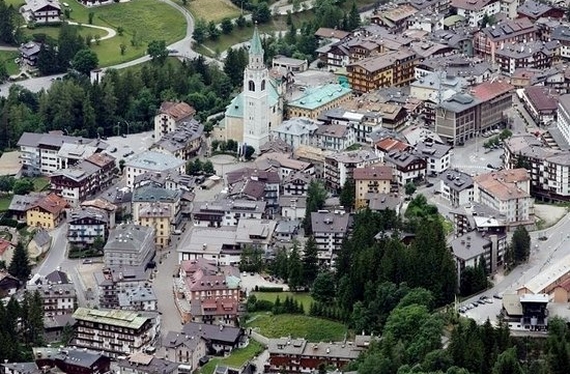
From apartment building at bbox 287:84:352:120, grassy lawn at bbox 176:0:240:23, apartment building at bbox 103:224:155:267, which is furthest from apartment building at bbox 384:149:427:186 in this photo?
grassy lawn at bbox 176:0:240:23

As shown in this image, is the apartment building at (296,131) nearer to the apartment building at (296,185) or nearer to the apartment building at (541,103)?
the apartment building at (296,185)

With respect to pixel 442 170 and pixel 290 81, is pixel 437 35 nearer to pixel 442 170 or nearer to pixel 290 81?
pixel 290 81

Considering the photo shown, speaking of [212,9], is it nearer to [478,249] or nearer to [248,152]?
[248,152]

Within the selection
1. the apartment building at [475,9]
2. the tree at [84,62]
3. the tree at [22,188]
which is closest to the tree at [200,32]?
the tree at [84,62]

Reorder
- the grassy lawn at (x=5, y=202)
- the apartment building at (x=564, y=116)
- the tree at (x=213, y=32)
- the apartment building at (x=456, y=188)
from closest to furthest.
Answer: the apartment building at (x=456, y=188) < the grassy lawn at (x=5, y=202) < the apartment building at (x=564, y=116) < the tree at (x=213, y=32)

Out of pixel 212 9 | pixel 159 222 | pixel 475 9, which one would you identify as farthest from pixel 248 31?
pixel 159 222
